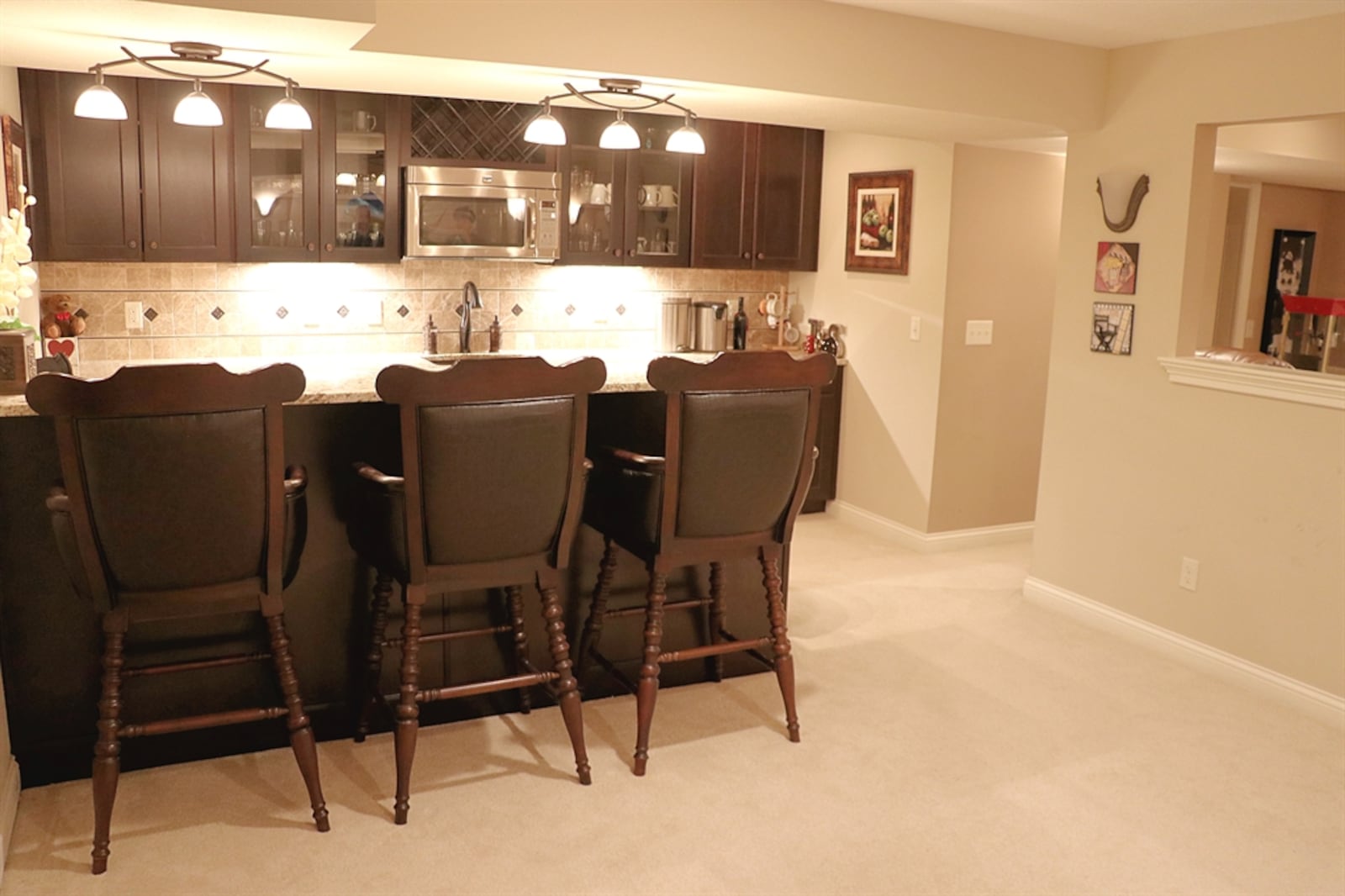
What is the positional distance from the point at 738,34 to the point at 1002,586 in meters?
2.92

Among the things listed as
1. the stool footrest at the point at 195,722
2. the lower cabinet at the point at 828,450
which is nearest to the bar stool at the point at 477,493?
the stool footrest at the point at 195,722

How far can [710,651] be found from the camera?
11.1 feet

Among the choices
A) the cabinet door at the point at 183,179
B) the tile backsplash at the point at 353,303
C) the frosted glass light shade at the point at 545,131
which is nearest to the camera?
the frosted glass light shade at the point at 545,131

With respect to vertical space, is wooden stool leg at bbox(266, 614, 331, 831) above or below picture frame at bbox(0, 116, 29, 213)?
below

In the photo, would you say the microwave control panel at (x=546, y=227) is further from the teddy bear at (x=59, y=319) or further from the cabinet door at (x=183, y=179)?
the teddy bear at (x=59, y=319)

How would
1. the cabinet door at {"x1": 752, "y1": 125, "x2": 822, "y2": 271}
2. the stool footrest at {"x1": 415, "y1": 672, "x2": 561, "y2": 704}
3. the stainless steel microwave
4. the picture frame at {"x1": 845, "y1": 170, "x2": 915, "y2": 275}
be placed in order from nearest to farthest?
1. the stool footrest at {"x1": 415, "y1": 672, "x2": 561, "y2": 704}
2. the stainless steel microwave
3. the picture frame at {"x1": 845, "y1": 170, "x2": 915, "y2": 275}
4. the cabinet door at {"x1": 752, "y1": 125, "x2": 822, "y2": 271}

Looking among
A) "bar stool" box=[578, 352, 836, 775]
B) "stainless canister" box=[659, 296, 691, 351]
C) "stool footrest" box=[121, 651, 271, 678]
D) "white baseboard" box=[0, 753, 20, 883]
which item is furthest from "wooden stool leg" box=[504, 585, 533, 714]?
"stainless canister" box=[659, 296, 691, 351]

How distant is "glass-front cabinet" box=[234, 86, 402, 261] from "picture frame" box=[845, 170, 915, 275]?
8.31 feet

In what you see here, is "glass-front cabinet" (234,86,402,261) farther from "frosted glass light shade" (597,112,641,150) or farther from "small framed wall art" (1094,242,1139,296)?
"small framed wall art" (1094,242,1139,296)

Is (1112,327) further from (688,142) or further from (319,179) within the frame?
(319,179)

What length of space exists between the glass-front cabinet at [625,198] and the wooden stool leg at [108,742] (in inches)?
140

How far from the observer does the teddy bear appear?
4633 mm

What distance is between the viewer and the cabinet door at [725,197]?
19.7 feet

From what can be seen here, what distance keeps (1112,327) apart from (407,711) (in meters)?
3.26
